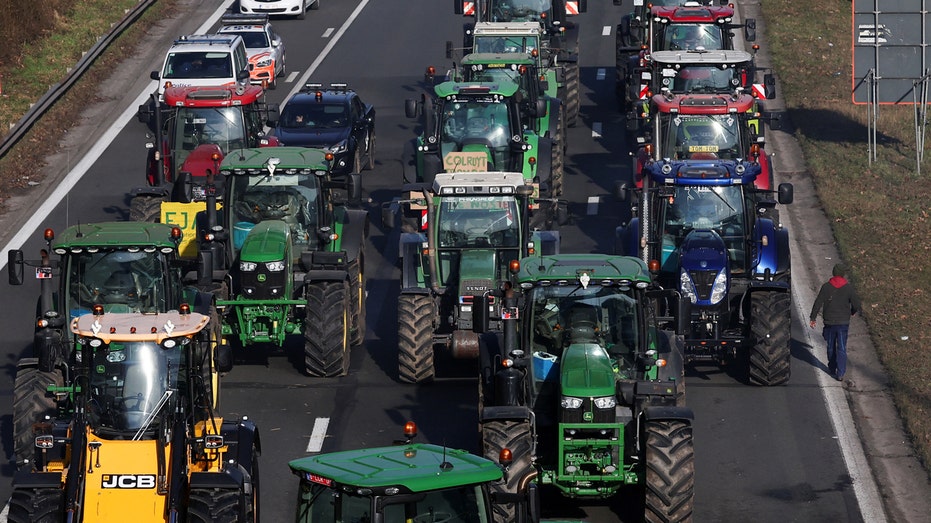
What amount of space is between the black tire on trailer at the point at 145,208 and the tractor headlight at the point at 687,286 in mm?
9684

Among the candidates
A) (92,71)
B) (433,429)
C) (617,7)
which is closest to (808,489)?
(433,429)

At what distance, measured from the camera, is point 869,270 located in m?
29.2

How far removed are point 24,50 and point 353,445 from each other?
2623 cm

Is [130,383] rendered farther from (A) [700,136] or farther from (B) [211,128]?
(B) [211,128]

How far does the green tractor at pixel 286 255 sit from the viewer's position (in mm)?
23875

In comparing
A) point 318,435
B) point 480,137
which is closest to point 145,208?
point 480,137

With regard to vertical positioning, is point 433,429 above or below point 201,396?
below

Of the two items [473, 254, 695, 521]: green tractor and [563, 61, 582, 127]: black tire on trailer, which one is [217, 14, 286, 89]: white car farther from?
[473, 254, 695, 521]: green tractor

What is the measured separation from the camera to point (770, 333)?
23125mm

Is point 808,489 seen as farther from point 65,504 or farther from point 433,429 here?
point 65,504

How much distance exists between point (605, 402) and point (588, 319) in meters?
1.38

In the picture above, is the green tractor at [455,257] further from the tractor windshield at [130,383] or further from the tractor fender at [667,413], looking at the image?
the tractor windshield at [130,383]

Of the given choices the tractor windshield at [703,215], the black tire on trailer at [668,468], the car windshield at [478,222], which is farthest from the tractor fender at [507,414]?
the tractor windshield at [703,215]

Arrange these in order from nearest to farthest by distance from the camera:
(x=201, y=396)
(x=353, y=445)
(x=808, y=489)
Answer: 1. (x=201, y=396)
2. (x=808, y=489)
3. (x=353, y=445)
